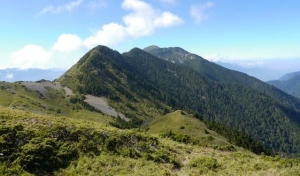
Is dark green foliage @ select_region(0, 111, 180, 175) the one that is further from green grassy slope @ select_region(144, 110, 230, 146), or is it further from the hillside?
green grassy slope @ select_region(144, 110, 230, 146)

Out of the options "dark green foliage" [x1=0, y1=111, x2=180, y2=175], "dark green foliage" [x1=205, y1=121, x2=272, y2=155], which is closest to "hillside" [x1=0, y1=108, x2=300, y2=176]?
"dark green foliage" [x1=0, y1=111, x2=180, y2=175]

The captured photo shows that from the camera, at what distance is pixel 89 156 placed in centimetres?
2848

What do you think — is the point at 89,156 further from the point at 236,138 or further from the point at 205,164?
the point at 236,138

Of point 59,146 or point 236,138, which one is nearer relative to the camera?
point 59,146

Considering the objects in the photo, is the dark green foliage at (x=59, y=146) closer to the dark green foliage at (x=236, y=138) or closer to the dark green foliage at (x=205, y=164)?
the dark green foliage at (x=205, y=164)

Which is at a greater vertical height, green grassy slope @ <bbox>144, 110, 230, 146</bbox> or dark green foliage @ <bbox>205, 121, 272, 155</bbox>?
green grassy slope @ <bbox>144, 110, 230, 146</bbox>

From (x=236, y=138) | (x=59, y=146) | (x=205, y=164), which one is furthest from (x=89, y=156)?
(x=236, y=138)

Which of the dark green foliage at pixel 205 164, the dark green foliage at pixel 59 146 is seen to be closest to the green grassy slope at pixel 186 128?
the dark green foliage at pixel 205 164

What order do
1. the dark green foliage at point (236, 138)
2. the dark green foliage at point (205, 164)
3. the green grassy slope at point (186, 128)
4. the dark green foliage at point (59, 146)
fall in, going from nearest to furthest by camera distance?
the dark green foliage at point (59, 146), the dark green foliage at point (205, 164), the green grassy slope at point (186, 128), the dark green foliage at point (236, 138)

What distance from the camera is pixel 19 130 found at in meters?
28.6

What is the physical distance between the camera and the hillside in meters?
24.6

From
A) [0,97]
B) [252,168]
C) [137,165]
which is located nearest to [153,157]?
[137,165]

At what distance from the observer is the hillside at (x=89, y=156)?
24625 mm

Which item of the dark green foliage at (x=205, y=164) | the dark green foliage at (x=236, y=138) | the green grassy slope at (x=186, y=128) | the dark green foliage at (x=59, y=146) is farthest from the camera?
the dark green foliage at (x=236, y=138)
